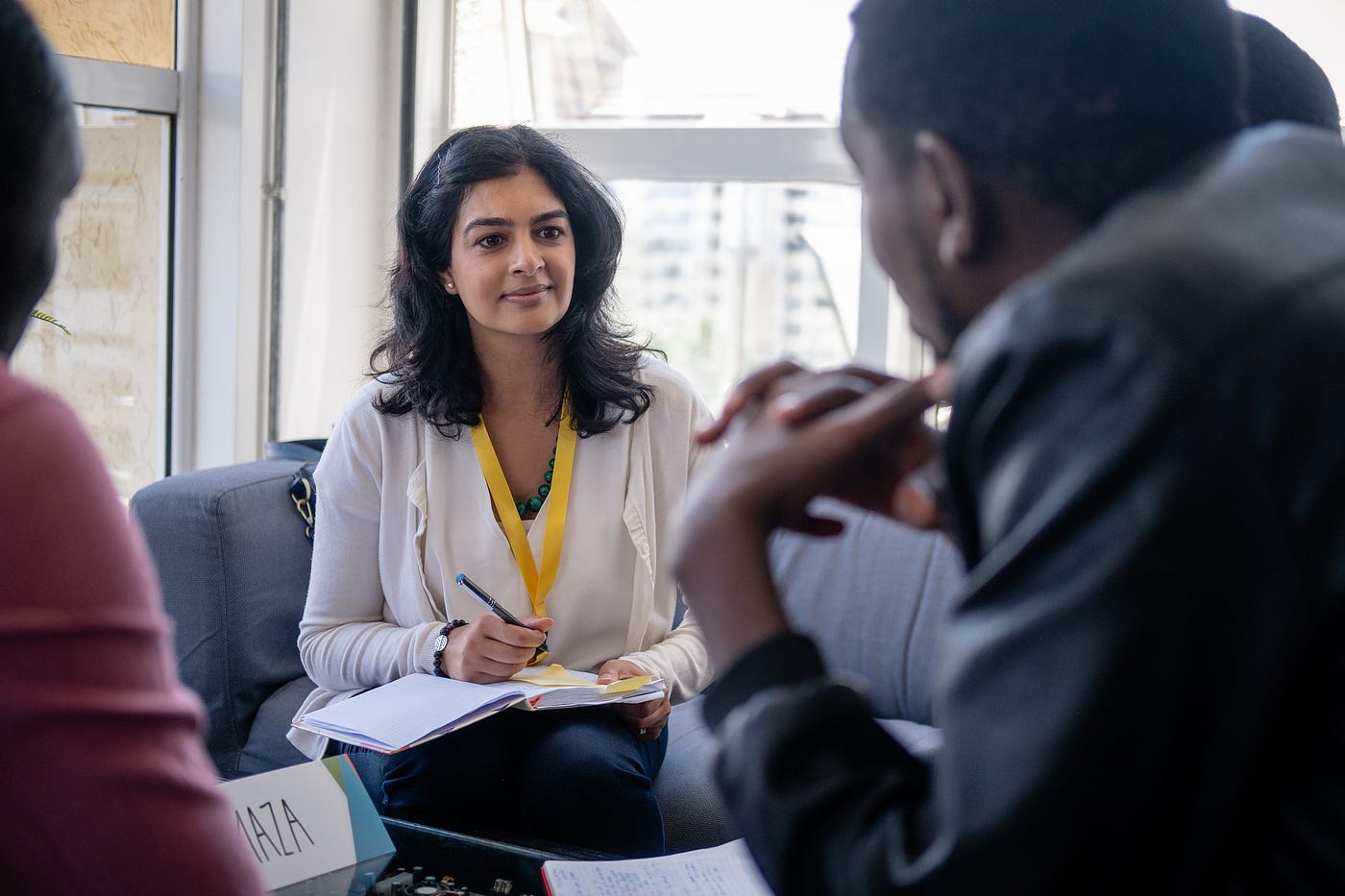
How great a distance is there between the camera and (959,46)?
639mm

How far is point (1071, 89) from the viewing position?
24.4 inches

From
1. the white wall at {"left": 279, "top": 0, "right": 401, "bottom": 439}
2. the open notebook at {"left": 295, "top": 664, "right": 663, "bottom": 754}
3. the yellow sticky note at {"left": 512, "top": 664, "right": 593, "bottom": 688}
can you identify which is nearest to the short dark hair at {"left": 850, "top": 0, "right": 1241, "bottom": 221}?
the open notebook at {"left": 295, "top": 664, "right": 663, "bottom": 754}

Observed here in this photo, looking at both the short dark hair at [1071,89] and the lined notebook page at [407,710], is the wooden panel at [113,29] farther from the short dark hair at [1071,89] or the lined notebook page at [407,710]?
the short dark hair at [1071,89]

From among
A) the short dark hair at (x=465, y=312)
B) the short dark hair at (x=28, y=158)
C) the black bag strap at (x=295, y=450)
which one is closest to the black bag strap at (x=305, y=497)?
the black bag strap at (x=295, y=450)

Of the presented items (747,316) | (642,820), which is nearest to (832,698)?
(642,820)

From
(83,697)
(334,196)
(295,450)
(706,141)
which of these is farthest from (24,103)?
(334,196)

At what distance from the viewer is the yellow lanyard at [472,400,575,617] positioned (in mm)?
2127

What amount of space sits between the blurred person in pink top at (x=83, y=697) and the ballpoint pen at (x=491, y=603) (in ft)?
4.10

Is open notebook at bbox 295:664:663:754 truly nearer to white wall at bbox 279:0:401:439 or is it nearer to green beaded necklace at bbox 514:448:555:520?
green beaded necklace at bbox 514:448:555:520

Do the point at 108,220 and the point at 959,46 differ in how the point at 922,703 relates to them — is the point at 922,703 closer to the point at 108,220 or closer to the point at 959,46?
the point at 959,46

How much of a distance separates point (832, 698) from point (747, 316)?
2815 mm

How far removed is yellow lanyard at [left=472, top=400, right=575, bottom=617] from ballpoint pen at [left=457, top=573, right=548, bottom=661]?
0.24 feet

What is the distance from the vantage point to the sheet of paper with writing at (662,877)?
134 cm

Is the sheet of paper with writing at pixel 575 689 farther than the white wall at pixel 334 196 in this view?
No
